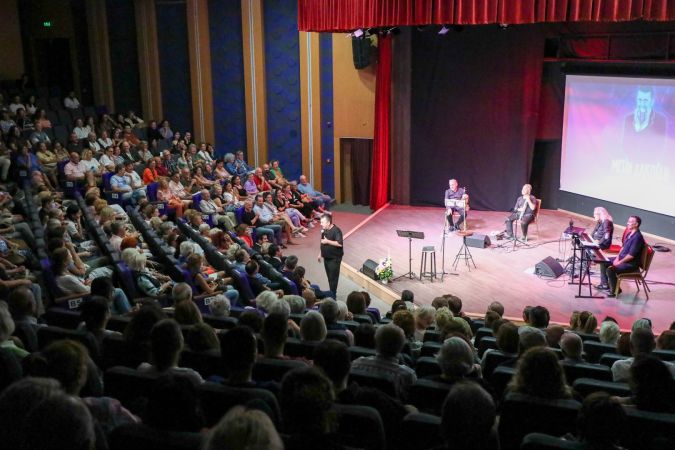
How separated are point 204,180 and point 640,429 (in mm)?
10704

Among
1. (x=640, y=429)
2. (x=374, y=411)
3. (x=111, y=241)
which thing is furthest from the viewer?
(x=111, y=241)

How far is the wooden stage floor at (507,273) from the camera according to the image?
350 inches

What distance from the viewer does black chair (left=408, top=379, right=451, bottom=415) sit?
3.63 m

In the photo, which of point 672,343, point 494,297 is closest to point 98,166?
point 494,297

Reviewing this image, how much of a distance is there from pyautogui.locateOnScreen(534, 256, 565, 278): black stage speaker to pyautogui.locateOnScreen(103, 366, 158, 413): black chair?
7.52 m

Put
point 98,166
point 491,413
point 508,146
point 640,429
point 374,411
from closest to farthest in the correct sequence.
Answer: point 491,413, point 374,411, point 640,429, point 98,166, point 508,146

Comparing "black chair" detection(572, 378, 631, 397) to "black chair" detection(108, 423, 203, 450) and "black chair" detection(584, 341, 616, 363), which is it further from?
"black chair" detection(108, 423, 203, 450)

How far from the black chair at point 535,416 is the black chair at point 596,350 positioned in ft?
7.36

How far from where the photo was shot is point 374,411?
2996 mm

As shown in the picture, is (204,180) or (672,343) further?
(204,180)

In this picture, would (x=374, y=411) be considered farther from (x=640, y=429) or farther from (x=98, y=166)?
(x=98, y=166)

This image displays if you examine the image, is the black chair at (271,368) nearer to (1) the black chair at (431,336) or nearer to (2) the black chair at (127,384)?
(2) the black chair at (127,384)

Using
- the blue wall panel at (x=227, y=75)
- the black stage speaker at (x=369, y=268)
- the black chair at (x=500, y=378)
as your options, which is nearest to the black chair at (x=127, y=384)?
the black chair at (x=500, y=378)

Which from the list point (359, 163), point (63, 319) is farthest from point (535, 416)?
point (359, 163)
